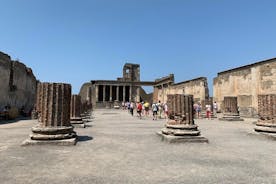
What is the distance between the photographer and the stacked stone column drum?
786 cm

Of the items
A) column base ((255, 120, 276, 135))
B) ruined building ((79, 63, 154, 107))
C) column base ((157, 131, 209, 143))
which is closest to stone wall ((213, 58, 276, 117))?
column base ((255, 120, 276, 135))

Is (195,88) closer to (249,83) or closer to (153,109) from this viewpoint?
(249,83)

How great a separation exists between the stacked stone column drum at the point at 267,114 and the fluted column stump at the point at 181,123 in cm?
274

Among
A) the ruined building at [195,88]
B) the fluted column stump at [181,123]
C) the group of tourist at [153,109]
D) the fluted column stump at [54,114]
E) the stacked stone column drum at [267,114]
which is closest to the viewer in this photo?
the fluted column stump at [54,114]

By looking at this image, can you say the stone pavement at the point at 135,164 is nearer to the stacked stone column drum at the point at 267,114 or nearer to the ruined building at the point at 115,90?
the stacked stone column drum at the point at 267,114

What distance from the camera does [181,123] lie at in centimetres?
701

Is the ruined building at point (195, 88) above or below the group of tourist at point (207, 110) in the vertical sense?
above

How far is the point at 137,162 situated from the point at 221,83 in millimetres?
19450

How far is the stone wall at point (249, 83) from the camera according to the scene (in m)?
16.2

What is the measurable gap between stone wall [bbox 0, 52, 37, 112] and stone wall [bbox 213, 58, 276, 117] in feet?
59.0

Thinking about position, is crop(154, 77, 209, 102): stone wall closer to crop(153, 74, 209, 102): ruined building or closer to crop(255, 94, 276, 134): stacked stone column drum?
crop(153, 74, 209, 102): ruined building

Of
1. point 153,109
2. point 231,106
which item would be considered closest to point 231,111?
point 231,106

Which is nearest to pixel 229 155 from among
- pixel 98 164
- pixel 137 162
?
pixel 137 162

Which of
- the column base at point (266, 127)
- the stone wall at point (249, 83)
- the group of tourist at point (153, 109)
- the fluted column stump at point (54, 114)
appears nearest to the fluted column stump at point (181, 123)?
the column base at point (266, 127)
